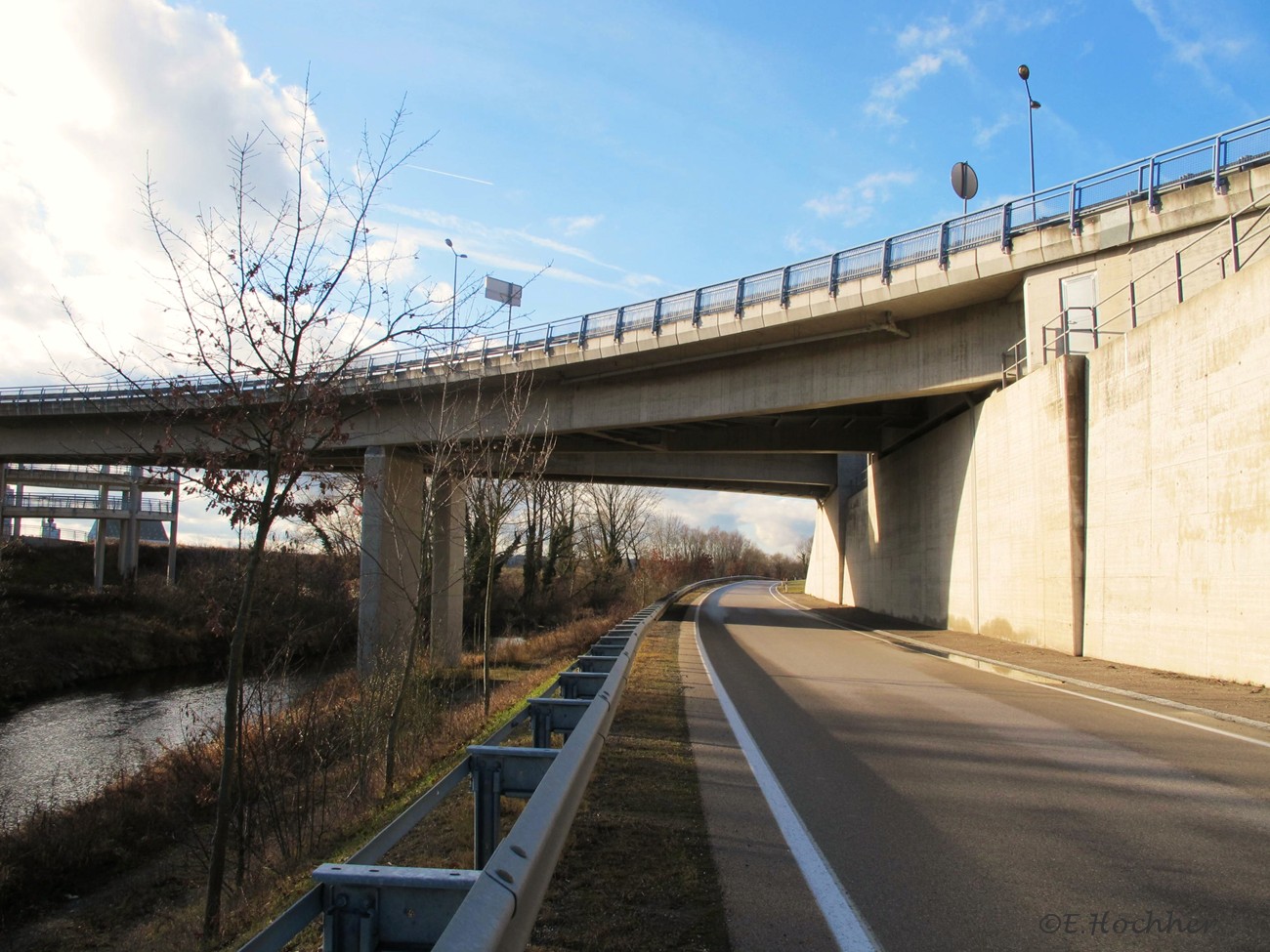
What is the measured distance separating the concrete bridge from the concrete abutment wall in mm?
46

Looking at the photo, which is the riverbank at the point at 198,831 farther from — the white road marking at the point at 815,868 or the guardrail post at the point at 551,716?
the white road marking at the point at 815,868

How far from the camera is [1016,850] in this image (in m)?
5.04

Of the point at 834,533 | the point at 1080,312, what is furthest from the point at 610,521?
the point at 1080,312

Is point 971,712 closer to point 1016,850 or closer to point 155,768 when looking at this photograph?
point 1016,850

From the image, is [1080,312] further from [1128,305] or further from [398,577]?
[398,577]

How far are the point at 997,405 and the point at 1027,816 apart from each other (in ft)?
58.3

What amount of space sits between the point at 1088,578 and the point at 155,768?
57.1 feet

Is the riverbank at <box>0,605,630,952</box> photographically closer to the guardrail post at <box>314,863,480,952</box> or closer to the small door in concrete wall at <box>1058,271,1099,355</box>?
the guardrail post at <box>314,863,480,952</box>

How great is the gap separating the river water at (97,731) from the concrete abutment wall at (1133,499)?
530 inches

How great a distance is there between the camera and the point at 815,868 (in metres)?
4.73

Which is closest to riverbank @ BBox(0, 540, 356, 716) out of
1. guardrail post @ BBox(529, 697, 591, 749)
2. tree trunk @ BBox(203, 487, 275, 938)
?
tree trunk @ BBox(203, 487, 275, 938)

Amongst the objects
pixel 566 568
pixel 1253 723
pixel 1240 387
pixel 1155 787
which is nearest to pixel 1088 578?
pixel 1240 387

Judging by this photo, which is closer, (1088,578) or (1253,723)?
(1253,723)

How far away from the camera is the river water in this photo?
14914mm
